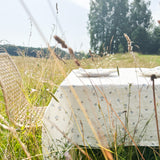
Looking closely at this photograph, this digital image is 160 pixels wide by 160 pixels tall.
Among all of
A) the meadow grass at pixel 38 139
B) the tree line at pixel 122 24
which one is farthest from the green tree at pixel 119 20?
the meadow grass at pixel 38 139

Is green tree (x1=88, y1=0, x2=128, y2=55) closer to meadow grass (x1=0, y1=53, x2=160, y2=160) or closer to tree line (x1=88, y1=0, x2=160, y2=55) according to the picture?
tree line (x1=88, y1=0, x2=160, y2=55)

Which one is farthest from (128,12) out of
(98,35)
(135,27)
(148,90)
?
(148,90)

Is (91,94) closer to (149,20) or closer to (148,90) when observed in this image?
(148,90)

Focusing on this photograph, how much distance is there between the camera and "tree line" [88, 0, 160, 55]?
2070cm

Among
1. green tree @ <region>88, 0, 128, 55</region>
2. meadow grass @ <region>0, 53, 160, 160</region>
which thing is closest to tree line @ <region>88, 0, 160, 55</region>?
green tree @ <region>88, 0, 128, 55</region>

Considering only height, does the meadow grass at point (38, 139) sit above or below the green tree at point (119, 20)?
below

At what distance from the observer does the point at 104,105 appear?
1.41 meters

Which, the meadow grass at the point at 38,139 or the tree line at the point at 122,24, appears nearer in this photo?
the meadow grass at the point at 38,139

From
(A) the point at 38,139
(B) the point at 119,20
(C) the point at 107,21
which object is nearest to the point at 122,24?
(B) the point at 119,20

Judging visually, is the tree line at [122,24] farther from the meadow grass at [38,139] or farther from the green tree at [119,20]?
the meadow grass at [38,139]

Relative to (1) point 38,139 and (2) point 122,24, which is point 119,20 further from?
(1) point 38,139

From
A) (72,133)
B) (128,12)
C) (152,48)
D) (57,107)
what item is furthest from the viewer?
(128,12)

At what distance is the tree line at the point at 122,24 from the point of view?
20.7 metres

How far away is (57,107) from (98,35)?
2039cm
